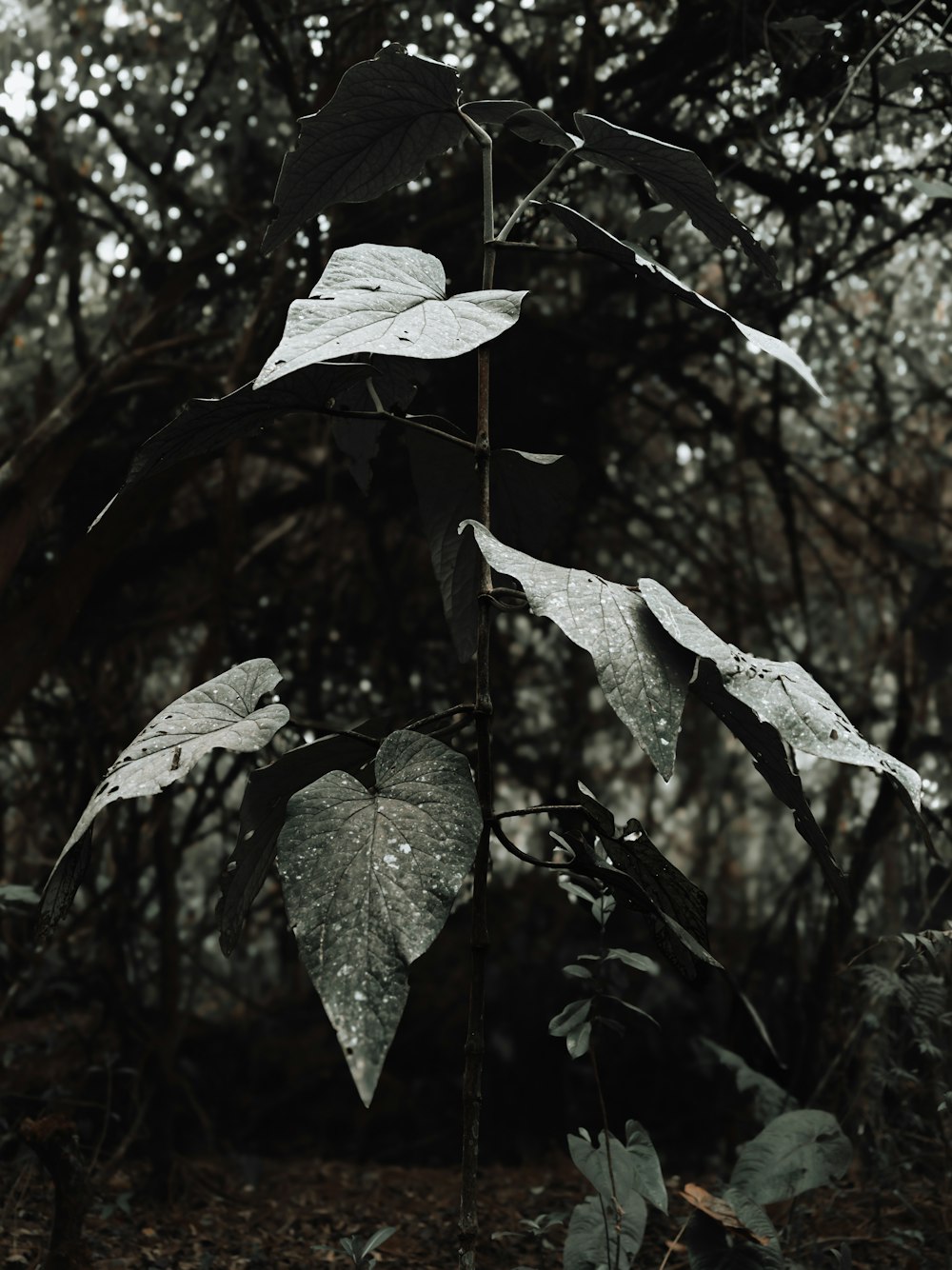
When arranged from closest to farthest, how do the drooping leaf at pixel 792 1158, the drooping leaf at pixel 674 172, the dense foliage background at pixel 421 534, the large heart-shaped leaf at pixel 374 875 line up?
the large heart-shaped leaf at pixel 374 875
the drooping leaf at pixel 674 172
the drooping leaf at pixel 792 1158
the dense foliage background at pixel 421 534

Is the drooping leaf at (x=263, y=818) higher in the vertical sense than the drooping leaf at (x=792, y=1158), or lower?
higher

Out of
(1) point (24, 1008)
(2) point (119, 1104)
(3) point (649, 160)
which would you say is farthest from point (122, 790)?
(1) point (24, 1008)

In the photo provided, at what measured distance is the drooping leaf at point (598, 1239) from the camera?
0.97 m

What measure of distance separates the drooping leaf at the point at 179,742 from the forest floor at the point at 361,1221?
55cm

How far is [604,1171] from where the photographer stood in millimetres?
1011

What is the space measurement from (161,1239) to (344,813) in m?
0.99

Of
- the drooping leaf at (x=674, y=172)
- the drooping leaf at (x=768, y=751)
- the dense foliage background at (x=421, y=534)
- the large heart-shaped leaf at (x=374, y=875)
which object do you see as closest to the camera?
the large heart-shaped leaf at (x=374, y=875)

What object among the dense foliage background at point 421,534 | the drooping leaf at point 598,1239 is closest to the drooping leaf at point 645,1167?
the drooping leaf at point 598,1239

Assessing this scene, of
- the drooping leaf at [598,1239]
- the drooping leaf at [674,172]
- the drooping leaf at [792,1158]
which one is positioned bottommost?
the drooping leaf at [598,1239]

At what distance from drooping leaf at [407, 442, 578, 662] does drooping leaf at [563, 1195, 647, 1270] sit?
53cm

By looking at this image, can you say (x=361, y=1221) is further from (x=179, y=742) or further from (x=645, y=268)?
(x=645, y=268)

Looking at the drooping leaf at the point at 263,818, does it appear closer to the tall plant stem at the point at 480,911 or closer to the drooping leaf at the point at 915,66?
the tall plant stem at the point at 480,911

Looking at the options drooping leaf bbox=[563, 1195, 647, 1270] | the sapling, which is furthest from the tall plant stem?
drooping leaf bbox=[563, 1195, 647, 1270]

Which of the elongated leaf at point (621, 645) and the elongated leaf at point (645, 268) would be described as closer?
the elongated leaf at point (621, 645)
